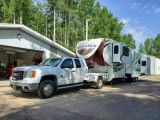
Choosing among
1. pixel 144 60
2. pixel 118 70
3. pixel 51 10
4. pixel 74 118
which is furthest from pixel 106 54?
pixel 51 10

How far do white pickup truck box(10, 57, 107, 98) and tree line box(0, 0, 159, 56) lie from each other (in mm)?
29652

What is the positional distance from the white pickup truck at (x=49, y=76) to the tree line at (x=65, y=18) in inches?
1167

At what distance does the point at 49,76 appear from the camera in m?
11.8

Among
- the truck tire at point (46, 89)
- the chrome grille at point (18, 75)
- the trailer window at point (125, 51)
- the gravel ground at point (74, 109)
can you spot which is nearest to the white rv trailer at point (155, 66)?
the trailer window at point (125, 51)

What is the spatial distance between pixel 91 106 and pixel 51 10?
38.1 m

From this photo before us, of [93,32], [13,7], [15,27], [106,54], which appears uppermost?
[13,7]

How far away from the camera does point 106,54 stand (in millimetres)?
16781

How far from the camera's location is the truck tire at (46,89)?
37.2 feet

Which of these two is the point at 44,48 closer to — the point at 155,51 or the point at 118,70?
the point at 118,70

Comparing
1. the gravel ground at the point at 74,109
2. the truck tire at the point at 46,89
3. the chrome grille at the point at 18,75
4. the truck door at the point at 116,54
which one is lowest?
the gravel ground at the point at 74,109

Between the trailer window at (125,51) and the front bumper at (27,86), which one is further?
the trailer window at (125,51)

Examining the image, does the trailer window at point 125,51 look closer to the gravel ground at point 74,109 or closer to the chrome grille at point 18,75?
the gravel ground at point 74,109

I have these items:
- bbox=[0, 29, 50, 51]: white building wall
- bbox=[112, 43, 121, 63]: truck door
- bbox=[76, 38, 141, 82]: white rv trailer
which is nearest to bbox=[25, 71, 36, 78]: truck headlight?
bbox=[76, 38, 141, 82]: white rv trailer

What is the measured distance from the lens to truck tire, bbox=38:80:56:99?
11328 mm
